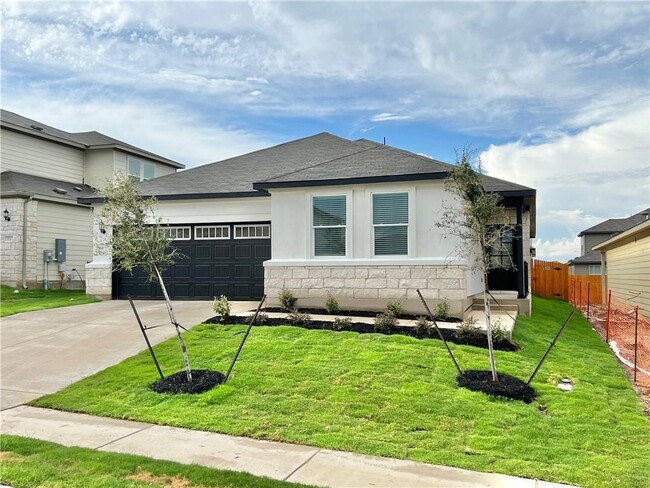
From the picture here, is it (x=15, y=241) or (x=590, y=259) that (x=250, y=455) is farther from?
(x=590, y=259)

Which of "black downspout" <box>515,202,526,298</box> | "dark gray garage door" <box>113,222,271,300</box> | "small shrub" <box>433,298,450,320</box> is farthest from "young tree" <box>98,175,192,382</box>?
"black downspout" <box>515,202,526,298</box>

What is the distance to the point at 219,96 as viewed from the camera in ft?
51.5

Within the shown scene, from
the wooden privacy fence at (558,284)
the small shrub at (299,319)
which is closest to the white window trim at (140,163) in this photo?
the small shrub at (299,319)

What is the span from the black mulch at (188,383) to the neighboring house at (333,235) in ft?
16.4

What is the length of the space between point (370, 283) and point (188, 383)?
18.5 ft

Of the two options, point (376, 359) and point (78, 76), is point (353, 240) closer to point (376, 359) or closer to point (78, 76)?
point (376, 359)

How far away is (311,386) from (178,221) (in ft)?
31.1

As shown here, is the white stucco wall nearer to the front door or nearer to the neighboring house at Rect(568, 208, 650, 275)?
the front door

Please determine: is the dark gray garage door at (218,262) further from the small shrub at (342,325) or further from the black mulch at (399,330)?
the small shrub at (342,325)

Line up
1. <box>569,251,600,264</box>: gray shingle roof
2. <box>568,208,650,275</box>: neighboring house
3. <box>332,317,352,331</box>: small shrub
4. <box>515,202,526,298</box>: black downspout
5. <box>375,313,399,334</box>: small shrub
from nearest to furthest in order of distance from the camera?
1. <box>375,313,399,334</box>: small shrub
2. <box>332,317,352,331</box>: small shrub
3. <box>515,202,526,298</box>: black downspout
4. <box>569,251,600,264</box>: gray shingle roof
5. <box>568,208,650,275</box>: neighboring house

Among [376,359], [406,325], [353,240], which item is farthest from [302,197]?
[376,359]

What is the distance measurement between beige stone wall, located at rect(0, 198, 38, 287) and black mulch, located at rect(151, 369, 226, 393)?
14.3 m

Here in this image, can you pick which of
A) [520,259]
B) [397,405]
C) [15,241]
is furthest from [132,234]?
[15,241]

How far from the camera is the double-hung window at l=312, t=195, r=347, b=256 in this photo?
11.8m
